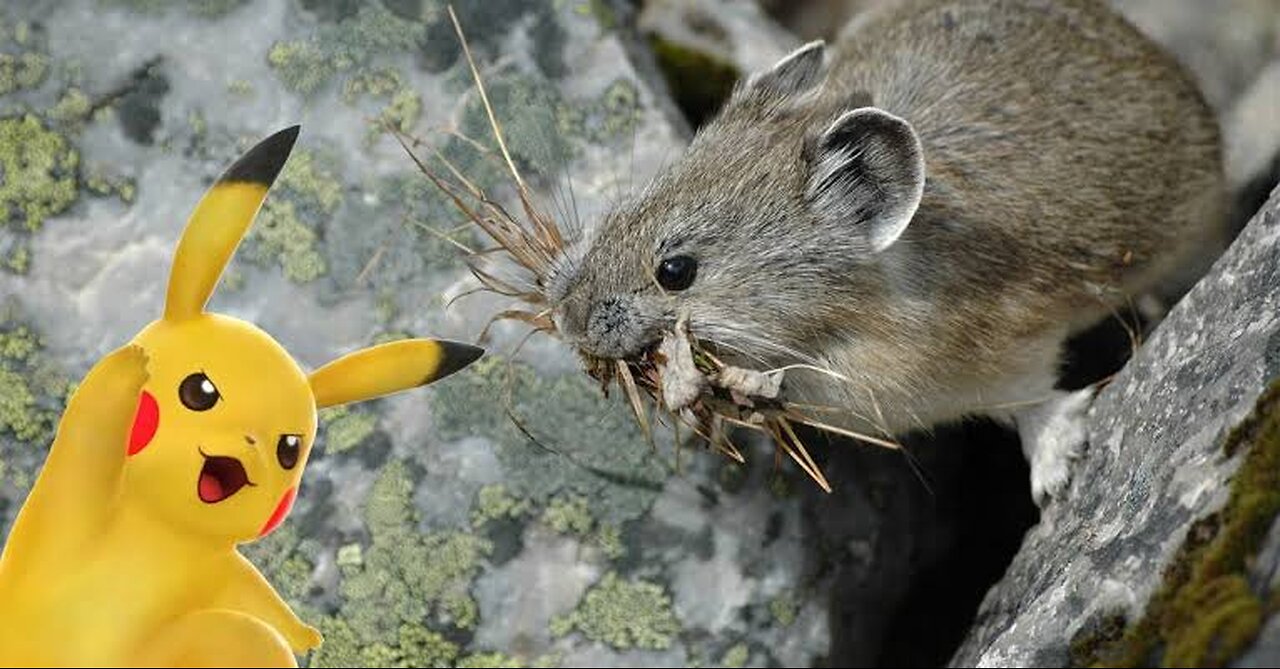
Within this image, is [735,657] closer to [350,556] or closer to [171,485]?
[350,556]

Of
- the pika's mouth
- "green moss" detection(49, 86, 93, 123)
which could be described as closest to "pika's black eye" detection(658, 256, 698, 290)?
the pika's mouth

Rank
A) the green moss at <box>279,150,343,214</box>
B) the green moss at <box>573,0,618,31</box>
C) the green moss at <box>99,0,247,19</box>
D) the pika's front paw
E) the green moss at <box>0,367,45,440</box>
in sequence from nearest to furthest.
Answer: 1. the green moss at <box>0,367,45,440</box>
2. the pika's front paw
3. the green moss at <box>279,150,343,214</box>
4. the green moss at <box>99,0,247,19</box>
5. the green moss at <box>573,0,618,31</box>

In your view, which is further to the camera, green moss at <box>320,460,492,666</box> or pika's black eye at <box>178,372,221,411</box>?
green moss at <box>320,460,492,666</box>

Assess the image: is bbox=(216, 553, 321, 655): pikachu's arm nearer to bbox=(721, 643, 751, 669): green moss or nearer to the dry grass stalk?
the dry grass stalk

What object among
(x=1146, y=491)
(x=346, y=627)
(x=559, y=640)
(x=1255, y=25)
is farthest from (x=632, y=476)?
(x=1255, y=25)

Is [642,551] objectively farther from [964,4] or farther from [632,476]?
[964,4]

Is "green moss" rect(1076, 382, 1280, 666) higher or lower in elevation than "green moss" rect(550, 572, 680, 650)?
higher

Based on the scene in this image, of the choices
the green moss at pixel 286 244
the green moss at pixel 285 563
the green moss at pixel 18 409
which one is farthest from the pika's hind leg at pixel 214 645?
the green moss at pixel 286 244
